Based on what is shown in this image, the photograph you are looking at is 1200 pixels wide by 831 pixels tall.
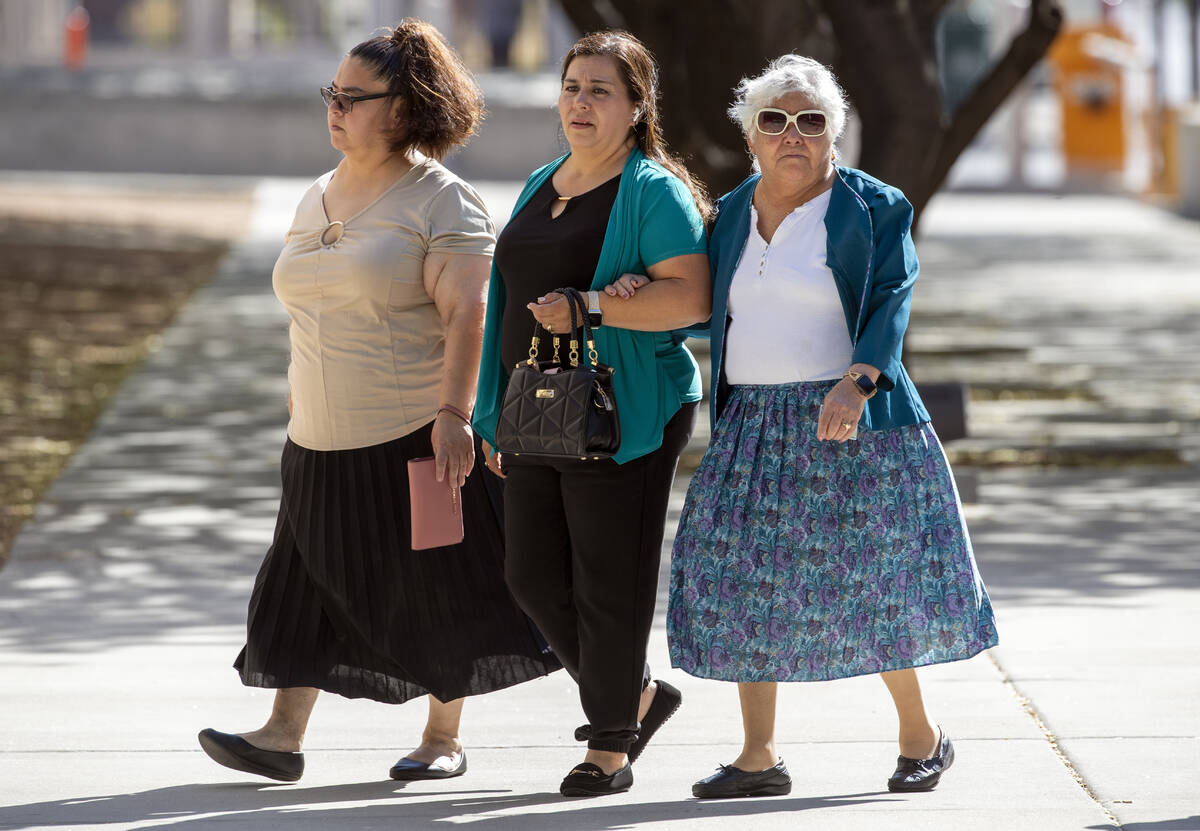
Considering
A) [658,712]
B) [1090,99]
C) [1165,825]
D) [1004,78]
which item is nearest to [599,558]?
[658,712]

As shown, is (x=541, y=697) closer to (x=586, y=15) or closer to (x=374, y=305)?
(x=374, y=305)

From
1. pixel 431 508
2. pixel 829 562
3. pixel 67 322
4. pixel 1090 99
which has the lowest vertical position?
pixel 829 562

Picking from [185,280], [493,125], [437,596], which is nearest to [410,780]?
[437,596]

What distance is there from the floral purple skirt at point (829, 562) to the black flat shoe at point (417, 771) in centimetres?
73

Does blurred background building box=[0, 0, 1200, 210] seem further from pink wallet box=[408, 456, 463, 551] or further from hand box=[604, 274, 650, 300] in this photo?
hand box=[604, 274, 650, 300]

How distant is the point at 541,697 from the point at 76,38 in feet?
103

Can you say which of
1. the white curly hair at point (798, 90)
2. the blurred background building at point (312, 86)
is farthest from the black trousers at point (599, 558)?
the blurred background building at point (312, 86)

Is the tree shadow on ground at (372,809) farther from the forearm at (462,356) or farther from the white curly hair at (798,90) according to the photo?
the white curly hair at (798,90)

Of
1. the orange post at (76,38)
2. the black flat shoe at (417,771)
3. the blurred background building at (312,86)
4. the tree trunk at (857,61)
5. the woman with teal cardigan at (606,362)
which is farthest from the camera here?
the orange post at (76,38)

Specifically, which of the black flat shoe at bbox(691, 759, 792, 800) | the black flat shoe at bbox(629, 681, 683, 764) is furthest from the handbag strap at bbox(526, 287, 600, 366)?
the black flat shoe at bbox(691, 759, 792, 800)

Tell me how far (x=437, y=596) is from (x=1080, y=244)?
18274 mm

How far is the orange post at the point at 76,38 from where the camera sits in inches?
1369

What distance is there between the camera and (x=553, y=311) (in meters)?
4.43

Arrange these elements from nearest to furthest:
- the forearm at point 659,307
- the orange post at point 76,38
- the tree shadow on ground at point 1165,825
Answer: the tree shadow on ground at point 1165,825, the forearm at point 659,307, the orange post at point 76,38
